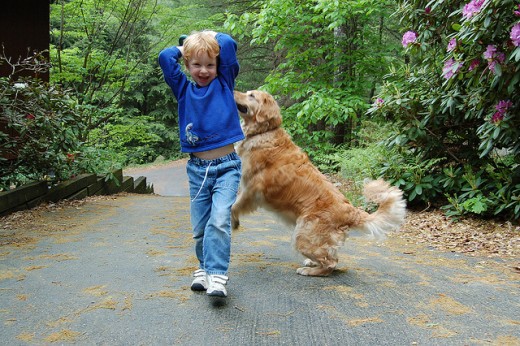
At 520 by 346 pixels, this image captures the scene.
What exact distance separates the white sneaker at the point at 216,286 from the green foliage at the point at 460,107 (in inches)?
152

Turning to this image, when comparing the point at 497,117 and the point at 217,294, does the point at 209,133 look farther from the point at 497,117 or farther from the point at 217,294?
the point at 497,117

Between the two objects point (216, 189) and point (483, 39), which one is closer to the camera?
point (216, 189)

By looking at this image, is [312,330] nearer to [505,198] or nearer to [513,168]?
[505,198]

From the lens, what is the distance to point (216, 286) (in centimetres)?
290

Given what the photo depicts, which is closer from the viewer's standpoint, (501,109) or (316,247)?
(316,247)

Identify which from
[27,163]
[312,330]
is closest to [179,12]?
[27,163]

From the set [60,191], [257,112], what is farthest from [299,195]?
[60,191]

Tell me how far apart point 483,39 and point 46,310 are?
5226 mm

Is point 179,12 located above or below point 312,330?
above

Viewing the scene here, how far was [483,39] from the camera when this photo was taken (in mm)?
5191

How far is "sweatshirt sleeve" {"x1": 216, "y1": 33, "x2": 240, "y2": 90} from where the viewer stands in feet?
10.3

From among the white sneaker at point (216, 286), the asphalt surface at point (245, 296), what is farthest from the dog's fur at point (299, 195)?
the white sneaker at point (216, 286)

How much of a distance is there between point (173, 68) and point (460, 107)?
453 cm

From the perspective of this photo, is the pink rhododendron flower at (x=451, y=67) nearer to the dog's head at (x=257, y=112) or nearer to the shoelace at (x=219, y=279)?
the dog's head at (x=257, y=112)
